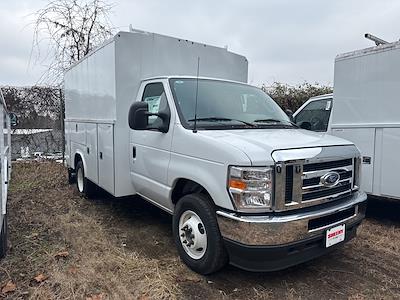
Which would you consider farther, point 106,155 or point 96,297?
point 106,155

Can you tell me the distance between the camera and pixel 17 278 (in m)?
3.58

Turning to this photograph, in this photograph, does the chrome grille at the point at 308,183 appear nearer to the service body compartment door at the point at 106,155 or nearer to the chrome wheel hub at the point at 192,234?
the chrome wheel hub at the point at 192,234

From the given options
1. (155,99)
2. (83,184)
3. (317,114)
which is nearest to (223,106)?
(155,99)

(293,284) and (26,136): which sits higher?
(26,136)

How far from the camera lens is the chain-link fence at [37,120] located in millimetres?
11812

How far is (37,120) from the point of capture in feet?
40.1

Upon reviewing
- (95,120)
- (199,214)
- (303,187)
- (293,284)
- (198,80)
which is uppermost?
(198,80)

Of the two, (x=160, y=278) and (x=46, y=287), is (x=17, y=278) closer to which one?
(x=46, y=287)

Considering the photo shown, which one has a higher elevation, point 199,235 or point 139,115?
point 139,115

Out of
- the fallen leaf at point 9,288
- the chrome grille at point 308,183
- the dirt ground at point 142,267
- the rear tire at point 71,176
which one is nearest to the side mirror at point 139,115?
the dirt ground at point 142,267

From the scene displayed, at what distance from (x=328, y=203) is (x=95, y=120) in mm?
3933

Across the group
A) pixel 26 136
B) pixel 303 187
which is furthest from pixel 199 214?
pixel 26 136

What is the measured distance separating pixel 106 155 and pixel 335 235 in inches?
133

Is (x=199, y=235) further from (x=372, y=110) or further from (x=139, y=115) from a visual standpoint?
(x=372, y=110)
